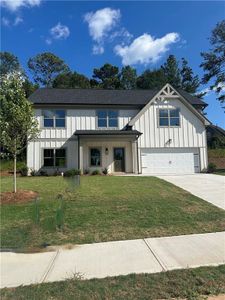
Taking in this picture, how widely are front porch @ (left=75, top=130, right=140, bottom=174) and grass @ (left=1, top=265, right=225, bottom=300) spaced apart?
18422mm

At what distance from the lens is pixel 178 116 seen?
24.2 metres

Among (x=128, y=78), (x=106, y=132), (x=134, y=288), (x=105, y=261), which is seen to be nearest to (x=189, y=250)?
(x=105, y=261)

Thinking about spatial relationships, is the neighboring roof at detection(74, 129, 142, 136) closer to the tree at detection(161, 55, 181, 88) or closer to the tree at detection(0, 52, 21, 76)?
the tree at detection(161, 55, 181, 88)

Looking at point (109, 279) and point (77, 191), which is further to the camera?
point (77, 191)

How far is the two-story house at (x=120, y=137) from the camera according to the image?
23.2 metres

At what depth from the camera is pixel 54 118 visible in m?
23.5

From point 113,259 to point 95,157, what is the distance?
18.4 m

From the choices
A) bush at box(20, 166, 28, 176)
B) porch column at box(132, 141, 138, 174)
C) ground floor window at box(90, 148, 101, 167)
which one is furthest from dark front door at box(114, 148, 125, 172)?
bush at box(20, 166, 28, 176)

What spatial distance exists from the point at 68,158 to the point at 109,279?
63.4 feet

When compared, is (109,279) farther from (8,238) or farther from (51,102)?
(51,102)

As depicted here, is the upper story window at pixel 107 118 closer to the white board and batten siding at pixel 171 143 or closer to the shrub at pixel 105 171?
the white board and batten siding at pixel 171 143

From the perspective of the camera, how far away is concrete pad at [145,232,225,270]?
4.90 meters

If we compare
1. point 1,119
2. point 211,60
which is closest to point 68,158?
point 1,119

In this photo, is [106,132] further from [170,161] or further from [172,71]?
[172,71]
